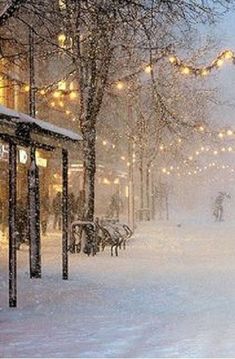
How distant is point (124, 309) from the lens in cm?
1145

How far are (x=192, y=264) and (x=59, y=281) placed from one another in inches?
184

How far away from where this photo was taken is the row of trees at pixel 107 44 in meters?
13.0

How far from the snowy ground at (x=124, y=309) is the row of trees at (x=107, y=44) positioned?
3.33m

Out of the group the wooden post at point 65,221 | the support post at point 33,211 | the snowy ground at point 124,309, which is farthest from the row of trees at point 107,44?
the snowy ground at point 124,309

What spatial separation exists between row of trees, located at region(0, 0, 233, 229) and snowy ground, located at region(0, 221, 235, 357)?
3330 mm

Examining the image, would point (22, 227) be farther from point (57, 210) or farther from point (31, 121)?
point (31, 121)

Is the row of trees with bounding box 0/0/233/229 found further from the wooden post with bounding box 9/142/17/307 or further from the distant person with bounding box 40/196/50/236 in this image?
the distant person with bounding box 40/196/50/236

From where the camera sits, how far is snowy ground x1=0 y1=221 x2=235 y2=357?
8.48m

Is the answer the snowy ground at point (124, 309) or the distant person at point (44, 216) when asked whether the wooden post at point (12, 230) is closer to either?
the snowy ground at point (124, 309)

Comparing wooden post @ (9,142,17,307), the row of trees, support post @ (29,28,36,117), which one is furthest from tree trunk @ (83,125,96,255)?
wooden post @ (9,142,17,307)

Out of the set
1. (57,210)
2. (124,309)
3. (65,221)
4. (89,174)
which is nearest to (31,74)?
(65,221)

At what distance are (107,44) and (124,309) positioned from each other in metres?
9.61

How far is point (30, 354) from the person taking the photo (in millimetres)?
8086

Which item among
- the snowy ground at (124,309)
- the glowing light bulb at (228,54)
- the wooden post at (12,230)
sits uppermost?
the glowing light bulb at (228,54)
